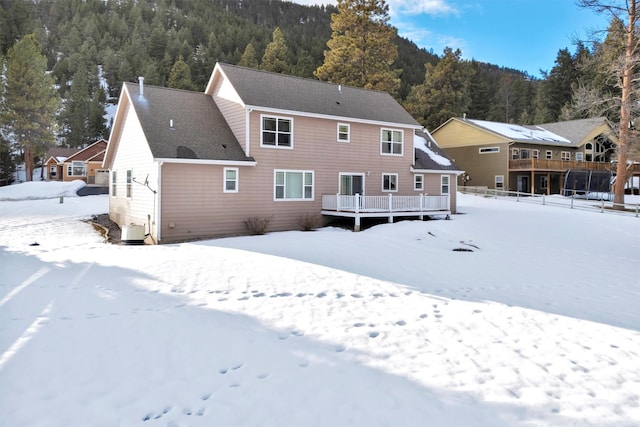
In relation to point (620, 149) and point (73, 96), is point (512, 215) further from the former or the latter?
point (73, 96)

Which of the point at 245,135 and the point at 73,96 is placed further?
the point at 73,96

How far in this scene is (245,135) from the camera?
58.5ft

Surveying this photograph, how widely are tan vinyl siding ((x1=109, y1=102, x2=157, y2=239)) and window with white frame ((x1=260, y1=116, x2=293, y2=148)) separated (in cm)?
484

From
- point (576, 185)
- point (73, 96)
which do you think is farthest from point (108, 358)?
point (73, 96)

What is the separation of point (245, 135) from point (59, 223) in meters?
10.6

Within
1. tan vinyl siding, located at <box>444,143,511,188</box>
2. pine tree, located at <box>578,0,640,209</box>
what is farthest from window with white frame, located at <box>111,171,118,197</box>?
tan vinyl siding, located at <box>444,143,511,188</box>

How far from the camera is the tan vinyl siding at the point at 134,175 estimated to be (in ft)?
54.3

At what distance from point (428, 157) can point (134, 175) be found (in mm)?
16090

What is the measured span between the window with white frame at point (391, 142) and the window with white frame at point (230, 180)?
8.36 m

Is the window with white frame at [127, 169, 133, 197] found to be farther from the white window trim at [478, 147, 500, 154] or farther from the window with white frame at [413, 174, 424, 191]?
the white window trim at [478, 147, 500, 154]

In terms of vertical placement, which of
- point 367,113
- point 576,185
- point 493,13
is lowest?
point 576,185

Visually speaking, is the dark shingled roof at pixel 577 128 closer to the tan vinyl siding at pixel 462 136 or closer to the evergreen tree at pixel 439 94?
the tan vinyl siding at pixel 462 136

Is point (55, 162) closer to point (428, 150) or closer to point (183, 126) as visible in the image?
point (183, 126)

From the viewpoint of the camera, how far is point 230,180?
56.7 feet
